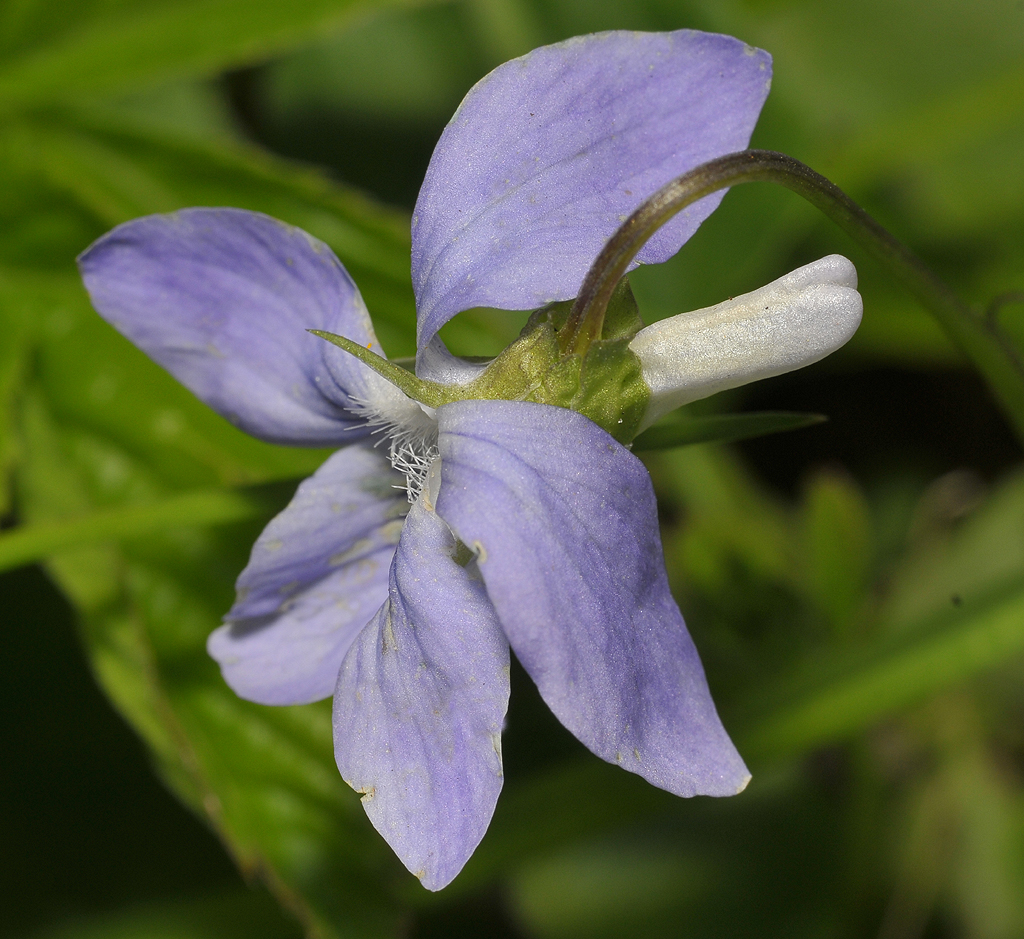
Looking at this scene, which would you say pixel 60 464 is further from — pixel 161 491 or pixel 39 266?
pixel 39 266

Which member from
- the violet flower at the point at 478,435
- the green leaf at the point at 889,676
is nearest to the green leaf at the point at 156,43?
the violet flower at the point at 478,435

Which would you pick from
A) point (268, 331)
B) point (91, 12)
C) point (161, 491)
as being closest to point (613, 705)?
point (268, 331)

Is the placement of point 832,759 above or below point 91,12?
below

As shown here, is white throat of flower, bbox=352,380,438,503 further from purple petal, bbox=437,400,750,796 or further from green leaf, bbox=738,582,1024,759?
green leaf, bbox=738,582,1024,759

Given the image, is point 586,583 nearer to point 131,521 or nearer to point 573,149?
point 573,149

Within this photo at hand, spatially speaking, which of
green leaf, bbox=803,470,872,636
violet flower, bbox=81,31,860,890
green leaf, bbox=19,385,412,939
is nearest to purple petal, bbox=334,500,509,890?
violet flower, bbox=81,31,860,890
